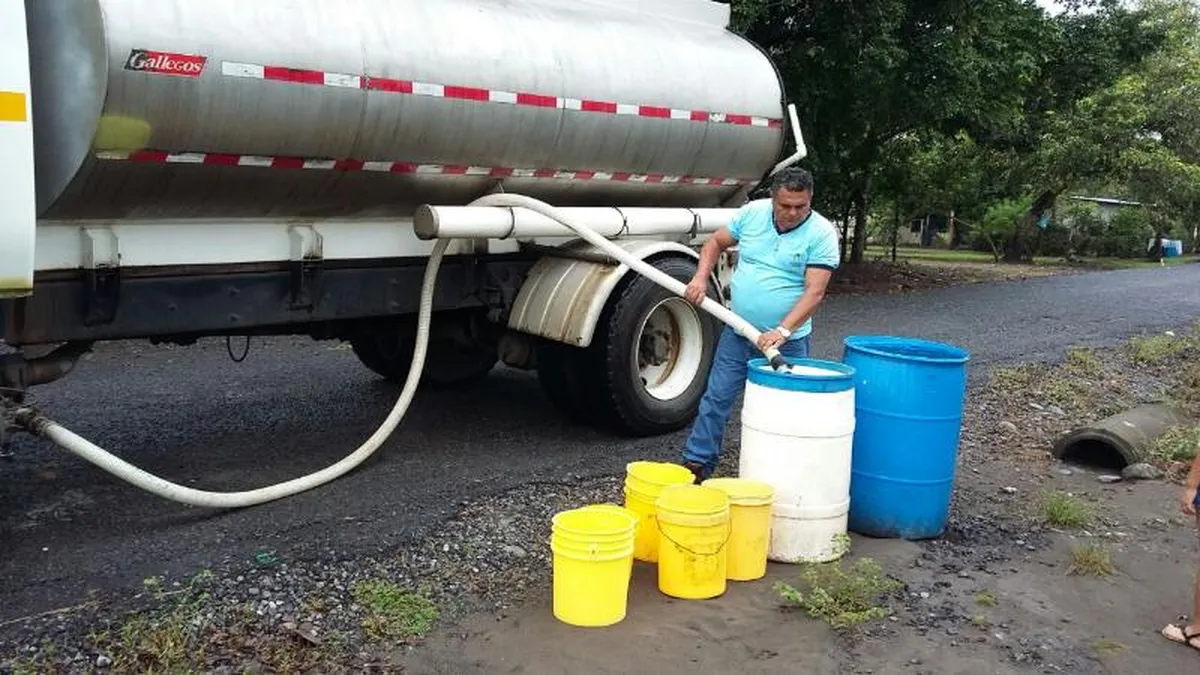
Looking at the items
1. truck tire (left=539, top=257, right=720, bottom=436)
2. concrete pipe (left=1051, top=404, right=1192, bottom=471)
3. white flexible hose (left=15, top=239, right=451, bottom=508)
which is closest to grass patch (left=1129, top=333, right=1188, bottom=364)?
concrete pipe (left=1051, top=404, right=1192, bottom=471)

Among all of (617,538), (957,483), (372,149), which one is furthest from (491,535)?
(957,483)

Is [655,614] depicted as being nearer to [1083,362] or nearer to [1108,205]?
[1083,362]

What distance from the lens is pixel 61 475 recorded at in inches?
221

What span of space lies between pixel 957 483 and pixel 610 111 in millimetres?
2839

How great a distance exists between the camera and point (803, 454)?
15.3 feet

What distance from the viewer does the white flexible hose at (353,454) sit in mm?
4555

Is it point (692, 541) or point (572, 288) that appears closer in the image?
point (692, 541)

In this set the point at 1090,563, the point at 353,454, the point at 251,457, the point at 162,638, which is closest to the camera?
the point at 162,638

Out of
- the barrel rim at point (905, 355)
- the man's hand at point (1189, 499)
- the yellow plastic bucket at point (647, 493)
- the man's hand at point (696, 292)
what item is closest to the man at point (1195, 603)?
the man's hand at point (1189, 499)

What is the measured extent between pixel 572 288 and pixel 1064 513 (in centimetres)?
283

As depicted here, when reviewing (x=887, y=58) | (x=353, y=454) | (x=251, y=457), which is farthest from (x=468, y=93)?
(x=887, y=58)

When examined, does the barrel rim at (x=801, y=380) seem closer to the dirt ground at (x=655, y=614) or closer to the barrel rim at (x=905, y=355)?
the barrel rim at (x=905, y=355)

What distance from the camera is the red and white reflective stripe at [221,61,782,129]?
4738 millimetres

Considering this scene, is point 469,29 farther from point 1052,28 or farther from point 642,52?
point 1052,28
